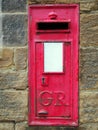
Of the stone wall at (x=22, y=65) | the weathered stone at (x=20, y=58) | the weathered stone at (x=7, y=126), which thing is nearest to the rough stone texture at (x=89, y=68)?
the stone wall at (x=22, y=65)

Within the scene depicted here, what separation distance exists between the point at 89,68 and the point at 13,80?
0.78 m

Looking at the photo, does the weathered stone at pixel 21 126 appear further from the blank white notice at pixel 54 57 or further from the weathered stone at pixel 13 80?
the blank white notice at pixel 54 57

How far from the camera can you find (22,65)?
11.9 ft

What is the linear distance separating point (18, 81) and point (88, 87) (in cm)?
71

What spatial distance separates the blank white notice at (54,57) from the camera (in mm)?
3543

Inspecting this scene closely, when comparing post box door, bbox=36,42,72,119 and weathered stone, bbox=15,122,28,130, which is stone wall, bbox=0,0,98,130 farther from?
post box door, bbox=36,42,72,119

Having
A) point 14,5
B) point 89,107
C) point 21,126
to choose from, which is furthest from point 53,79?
point 14,5

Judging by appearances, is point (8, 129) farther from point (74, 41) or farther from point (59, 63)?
point (74, 41)

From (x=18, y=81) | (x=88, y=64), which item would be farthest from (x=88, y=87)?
(x=18, y=81)

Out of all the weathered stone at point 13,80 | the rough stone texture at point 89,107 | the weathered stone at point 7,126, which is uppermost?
the weathered stone at point 13,80

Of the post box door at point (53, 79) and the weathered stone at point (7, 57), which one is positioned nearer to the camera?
the post box door at point (53, 79)

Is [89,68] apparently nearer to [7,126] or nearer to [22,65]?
[22,65]

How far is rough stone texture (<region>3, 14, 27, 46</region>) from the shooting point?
3627mm

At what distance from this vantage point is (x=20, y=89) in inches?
143
